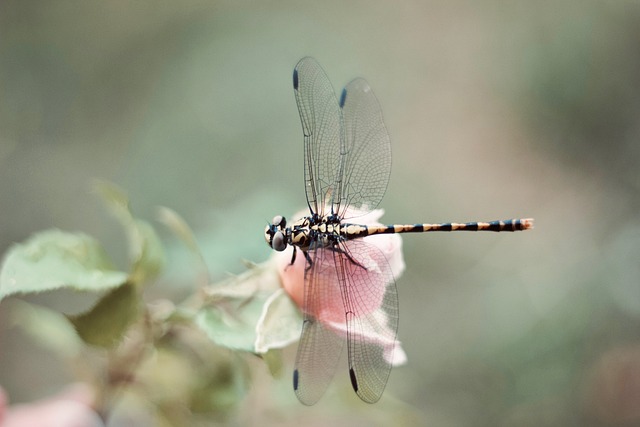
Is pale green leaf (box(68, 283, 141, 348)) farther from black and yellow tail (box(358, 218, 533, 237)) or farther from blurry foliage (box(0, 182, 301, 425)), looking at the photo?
black and yellow tail (box(358, 218, 533, 237))

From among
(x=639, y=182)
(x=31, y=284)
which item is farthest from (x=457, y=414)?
(x=31, y=284)

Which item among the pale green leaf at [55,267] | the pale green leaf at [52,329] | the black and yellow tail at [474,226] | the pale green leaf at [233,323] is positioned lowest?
the pale green leaf at [52,329]

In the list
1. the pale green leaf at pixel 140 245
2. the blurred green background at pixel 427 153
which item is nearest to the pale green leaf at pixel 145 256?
the pale green leaf at pixel 140 245

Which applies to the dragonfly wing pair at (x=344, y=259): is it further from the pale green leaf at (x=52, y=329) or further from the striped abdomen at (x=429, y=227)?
the pale green leaf at (x=52, y=329)

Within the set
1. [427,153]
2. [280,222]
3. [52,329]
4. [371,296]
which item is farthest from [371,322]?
[427,153]

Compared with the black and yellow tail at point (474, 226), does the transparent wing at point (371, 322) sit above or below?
below

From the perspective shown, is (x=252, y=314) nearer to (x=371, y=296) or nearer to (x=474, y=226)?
(x=371, y=296)
